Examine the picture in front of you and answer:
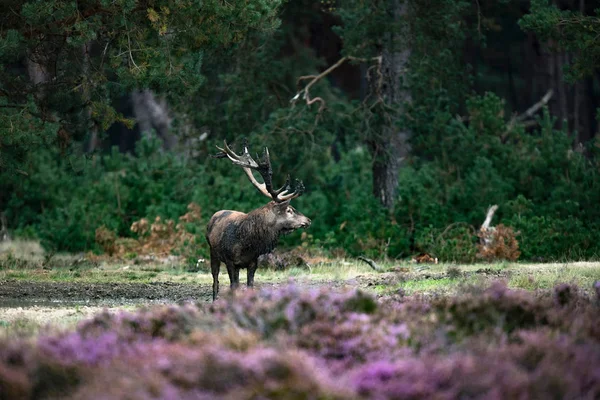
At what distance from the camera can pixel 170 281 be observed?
18.7 m

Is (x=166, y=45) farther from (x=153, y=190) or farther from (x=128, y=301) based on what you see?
(x=153, y=190)

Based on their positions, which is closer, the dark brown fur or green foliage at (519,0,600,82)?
the dark brown fur

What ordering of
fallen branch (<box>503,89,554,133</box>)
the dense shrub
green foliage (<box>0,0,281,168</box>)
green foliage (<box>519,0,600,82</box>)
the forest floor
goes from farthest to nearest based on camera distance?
fallen branch (<box>503,89,554,133</box>), the dense shrub, green foliage (<box>519,0,600,82</box>), green foliage (<box>0,0,281,168</box>), the forest floor

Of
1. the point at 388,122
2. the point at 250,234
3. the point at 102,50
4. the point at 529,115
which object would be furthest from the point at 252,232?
the point at 529,115

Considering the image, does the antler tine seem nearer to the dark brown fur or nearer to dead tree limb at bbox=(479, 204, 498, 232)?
the dark brown fur

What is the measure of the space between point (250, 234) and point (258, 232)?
0.37ft

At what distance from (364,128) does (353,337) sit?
15.3 m

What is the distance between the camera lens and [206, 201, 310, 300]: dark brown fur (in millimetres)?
14719

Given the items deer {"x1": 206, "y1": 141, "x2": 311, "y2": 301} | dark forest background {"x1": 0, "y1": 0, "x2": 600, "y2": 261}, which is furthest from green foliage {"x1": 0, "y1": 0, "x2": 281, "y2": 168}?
deer {"x1": 206, "y1": 141, "x2": 311, "y2": 301}

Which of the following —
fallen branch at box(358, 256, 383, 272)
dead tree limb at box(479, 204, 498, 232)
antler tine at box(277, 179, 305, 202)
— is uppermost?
antler tine at box(277, 179, 305, 202)

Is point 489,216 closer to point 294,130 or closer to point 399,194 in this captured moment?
point 399,194

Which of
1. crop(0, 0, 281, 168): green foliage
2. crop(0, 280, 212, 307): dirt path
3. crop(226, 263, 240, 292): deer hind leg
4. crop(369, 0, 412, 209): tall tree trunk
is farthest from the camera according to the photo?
crop(369, 0, 412, 209): tall tree trunk

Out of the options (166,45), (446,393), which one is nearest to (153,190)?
(166,45)

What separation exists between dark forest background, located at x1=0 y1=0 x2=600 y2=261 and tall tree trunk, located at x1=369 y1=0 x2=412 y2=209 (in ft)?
0.13
